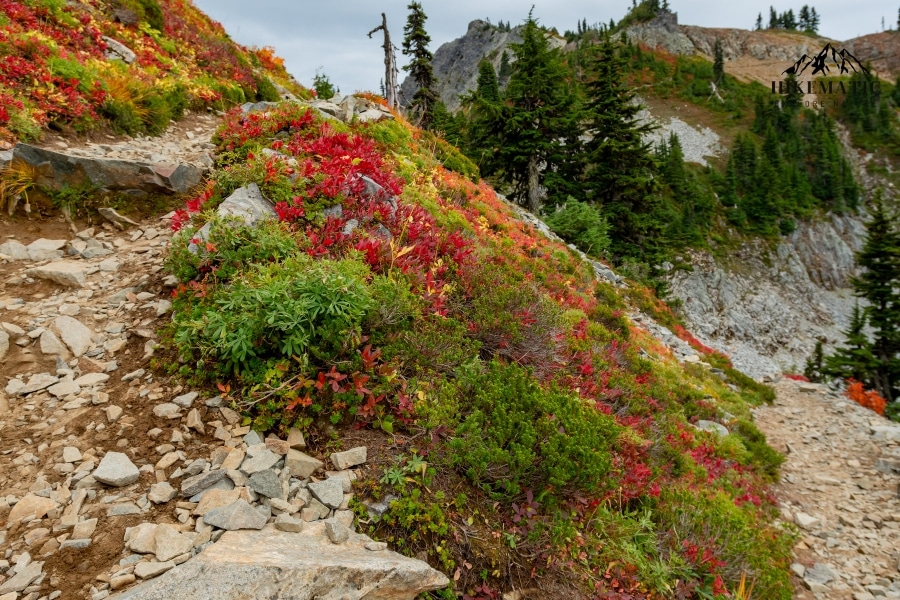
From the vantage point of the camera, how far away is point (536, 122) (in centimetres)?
2516

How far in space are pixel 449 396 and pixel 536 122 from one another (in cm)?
2385

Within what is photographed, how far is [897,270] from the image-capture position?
87.9 feet

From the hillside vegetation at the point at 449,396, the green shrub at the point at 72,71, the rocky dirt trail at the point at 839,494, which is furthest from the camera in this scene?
the green shrub at the point at 72,71

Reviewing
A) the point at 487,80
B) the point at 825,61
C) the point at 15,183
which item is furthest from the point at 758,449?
the point at 487,80

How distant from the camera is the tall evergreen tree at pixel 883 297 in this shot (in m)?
25.0

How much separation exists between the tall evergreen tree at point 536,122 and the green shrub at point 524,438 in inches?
825

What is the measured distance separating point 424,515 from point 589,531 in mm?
1945

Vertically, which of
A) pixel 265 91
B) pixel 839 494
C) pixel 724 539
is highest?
pixel 265 91

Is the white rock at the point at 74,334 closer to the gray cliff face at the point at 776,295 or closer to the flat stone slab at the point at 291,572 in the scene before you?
the flat stone slab at the point at 291,572

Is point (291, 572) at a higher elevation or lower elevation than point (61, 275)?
lower

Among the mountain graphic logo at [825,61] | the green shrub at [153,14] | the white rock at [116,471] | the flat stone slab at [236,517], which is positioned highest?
the green shrub at [153,14]

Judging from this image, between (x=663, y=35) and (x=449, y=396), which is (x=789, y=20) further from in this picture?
(x=449, y=396)

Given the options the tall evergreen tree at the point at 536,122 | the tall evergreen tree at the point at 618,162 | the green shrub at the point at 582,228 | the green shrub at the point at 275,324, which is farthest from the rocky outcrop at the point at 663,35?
the green shrub at the point at 275,324

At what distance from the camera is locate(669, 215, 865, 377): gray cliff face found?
41500 mm
